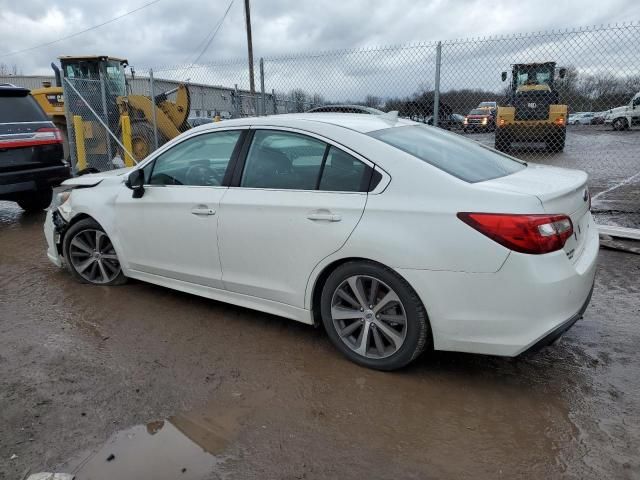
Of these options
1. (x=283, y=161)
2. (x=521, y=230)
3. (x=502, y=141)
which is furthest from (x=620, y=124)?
(x=521, y=230)

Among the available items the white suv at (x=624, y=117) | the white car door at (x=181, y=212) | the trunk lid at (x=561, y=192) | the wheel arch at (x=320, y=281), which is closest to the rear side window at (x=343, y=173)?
the wheel arch at (x=320, y=281)

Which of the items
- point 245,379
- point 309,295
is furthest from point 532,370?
point 245,379

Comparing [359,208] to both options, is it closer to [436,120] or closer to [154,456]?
[154,456]

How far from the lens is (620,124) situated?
26.3 m

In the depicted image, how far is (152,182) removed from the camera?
414 centimetres

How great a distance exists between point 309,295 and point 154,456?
131cm

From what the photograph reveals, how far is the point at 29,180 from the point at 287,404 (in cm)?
613

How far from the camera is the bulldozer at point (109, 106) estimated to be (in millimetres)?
11289

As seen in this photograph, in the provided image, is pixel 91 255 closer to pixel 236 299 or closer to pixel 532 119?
pixel 236 299

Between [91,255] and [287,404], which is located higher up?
[91,255]

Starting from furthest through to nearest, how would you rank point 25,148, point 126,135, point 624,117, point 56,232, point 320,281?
point 624,117 < point 126,135 < point 25,148 < point 56,232 < point 320,281

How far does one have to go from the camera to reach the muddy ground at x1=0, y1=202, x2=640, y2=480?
2.41 meters

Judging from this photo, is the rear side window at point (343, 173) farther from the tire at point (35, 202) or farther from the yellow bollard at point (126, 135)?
the yellow bollard at point (126, 135)

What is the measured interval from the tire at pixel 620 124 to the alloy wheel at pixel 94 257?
27.8m
